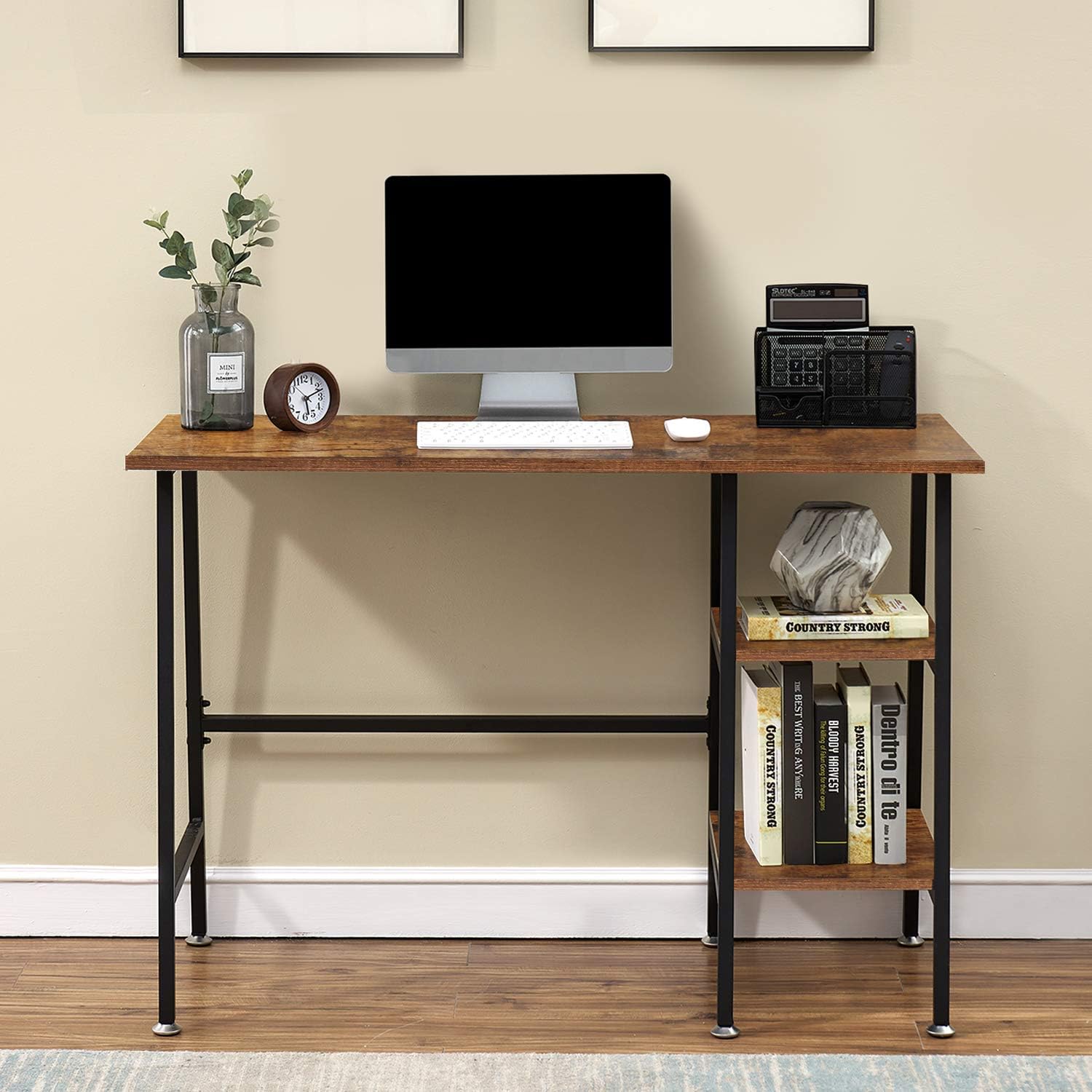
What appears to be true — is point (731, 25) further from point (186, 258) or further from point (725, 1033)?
point (725, 1033)

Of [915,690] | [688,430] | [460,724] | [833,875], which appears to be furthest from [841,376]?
[460,724]

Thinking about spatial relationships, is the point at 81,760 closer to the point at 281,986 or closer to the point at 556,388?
the point at 281,986

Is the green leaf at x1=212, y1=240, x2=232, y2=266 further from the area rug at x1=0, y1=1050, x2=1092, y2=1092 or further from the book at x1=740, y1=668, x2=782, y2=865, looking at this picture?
the area rug at x1=0, y1=1050, x2=1092, y2=1092

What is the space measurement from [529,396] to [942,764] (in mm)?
912

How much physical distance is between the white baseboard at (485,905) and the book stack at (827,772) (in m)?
0.37

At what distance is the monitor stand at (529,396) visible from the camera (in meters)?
2.28

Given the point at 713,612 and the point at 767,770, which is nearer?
the point at 767,770

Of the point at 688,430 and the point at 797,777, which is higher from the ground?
the point at 688,430

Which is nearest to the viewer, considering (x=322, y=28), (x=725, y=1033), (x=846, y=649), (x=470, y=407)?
(x=846, y=649)

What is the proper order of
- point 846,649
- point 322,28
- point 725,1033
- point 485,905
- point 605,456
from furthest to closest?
point 485,905 < point 322,28 < point 725,1033 < point 846,649 < point 605,456

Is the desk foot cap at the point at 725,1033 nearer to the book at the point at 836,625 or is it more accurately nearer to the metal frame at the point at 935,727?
the metal frame at the point at 935,727

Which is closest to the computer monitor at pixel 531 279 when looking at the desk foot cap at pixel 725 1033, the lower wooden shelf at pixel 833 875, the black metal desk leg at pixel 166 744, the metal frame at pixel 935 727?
the metal frame at pixel 935 727

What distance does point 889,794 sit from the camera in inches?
88.6

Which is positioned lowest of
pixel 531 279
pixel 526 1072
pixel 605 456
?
pixel 526 1072
